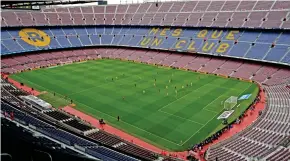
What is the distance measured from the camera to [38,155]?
8.62 m

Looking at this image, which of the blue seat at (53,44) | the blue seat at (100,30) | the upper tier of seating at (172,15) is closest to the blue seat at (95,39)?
the blue seat at (100,30)

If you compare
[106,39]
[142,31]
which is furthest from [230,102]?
[106,39]

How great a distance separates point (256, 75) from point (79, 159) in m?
47.1

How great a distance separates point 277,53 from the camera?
2046 inches

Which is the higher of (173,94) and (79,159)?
(79,159)

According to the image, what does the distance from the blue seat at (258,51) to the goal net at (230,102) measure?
2030cm

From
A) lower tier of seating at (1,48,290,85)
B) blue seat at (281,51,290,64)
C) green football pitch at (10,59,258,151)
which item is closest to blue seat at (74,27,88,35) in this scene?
lower tier of seating at (1,48,290,85)

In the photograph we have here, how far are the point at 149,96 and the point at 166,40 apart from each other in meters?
32.9

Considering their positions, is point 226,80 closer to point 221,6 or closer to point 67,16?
point 221,6

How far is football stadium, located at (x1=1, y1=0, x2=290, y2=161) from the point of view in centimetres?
2145

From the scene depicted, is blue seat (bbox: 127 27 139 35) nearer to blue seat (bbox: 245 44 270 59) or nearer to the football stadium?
the football stadium

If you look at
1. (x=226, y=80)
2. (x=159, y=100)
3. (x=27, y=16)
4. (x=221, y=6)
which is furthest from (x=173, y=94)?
(x=27, y=16)

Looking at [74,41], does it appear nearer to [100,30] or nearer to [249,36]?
[100,30]

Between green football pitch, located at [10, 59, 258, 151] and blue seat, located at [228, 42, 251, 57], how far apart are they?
9.33 metres
